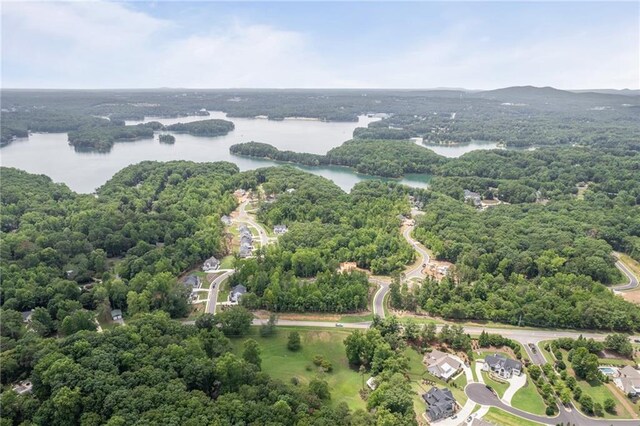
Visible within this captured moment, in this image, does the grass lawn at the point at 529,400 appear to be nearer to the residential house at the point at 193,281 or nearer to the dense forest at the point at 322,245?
the dense forest at the point at 322,245

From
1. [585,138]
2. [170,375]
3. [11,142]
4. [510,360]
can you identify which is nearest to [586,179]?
[585,138]

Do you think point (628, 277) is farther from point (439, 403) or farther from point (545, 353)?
point (439, 403)

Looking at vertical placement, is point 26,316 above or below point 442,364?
above

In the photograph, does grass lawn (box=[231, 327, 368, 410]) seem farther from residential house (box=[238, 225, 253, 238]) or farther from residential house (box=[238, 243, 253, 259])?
residential house (box=[238, 225, 253, 238])

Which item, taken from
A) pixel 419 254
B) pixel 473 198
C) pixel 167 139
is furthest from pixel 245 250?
pixel 167 139

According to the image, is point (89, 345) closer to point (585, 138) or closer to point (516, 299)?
point (516, 299)

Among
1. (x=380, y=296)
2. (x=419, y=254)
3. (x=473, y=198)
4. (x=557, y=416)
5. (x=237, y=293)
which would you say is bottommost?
(x=557, y=416)

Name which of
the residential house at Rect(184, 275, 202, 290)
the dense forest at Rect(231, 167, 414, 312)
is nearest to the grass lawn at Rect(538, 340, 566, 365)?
the dense forest at Rect(231, 167, 414, 312)
